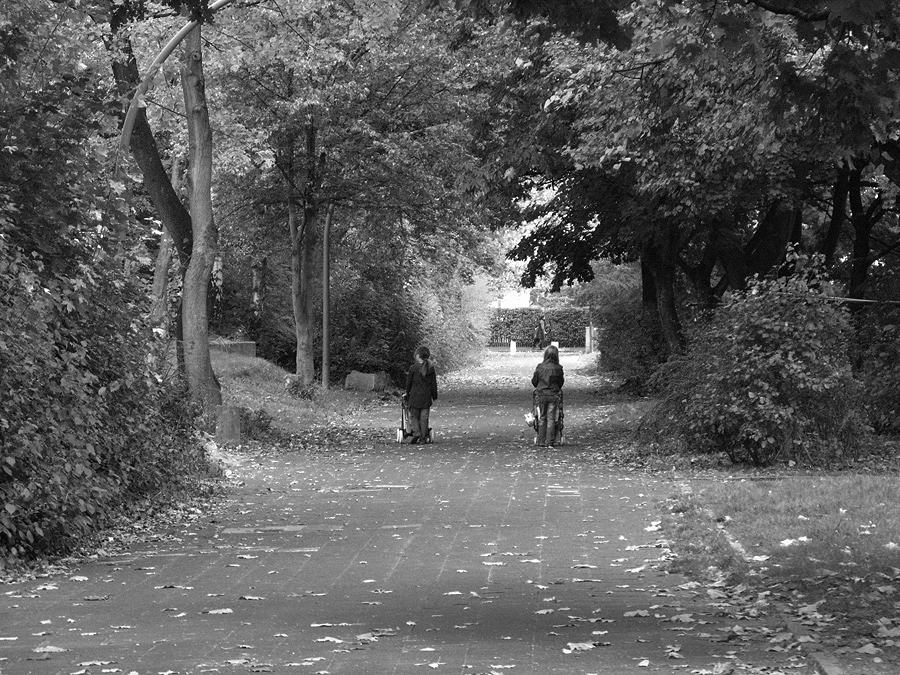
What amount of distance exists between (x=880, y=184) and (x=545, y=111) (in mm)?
13011

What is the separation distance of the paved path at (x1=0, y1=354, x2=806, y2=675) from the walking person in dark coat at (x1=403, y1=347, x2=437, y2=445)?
609cm

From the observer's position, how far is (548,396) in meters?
20.5

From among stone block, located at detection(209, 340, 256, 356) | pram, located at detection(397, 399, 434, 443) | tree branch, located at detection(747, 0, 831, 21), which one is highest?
tree branch, located at detection(747, 0, 831, 21)

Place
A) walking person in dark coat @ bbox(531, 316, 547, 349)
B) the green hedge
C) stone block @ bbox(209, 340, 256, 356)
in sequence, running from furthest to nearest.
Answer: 1. the green hedge
2. walking person in dark coat @ bbox(531, 316, 547, 349)
3. stone block @ bbox(209, 340, 256, 356)

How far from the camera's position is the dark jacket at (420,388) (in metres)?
21.3

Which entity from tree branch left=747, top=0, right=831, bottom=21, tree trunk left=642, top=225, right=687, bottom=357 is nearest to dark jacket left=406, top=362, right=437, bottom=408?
tree trunk left=642, top=225, right=687, bottom=357

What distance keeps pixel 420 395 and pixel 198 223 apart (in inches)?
194

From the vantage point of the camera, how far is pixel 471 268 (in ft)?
135

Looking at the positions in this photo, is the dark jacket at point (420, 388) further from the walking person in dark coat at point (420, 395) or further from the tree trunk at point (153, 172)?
the tree trunk at point (153, 172)

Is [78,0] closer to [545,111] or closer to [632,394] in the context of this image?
[545,111]

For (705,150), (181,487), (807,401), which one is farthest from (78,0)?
(807,401)

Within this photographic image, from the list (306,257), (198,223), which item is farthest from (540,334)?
(198,223)

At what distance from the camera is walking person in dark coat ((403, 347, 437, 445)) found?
21328 mm

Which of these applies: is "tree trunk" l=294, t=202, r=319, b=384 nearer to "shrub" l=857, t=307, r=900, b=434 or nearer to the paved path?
"shrub" l=857, t=307, r=900, b=434
